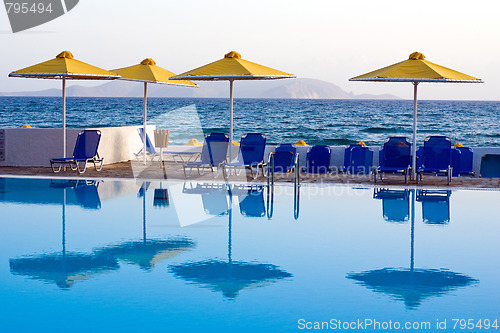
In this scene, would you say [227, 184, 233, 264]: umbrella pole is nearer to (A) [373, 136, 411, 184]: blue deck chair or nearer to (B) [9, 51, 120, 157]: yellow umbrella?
(A) [373, 136, 411, 184]: blue deck chair

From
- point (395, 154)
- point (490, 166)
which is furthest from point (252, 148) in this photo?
point (490, 166)

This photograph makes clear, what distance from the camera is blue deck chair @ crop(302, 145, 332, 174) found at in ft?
44.0

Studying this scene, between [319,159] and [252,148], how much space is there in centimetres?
167

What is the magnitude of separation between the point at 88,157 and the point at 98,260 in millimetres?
6673

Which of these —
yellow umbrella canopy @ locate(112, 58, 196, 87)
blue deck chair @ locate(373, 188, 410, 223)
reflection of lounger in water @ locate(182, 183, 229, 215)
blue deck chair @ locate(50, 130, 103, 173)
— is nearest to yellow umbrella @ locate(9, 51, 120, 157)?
blue deck chair @ locate(50, 130, 103, 173)

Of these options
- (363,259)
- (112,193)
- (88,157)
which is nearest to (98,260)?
(363,259)

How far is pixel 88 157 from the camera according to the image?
42.8 ft

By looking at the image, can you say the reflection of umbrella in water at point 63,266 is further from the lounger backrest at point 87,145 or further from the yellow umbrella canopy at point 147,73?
the yellow umbrella canopy at point 147,73

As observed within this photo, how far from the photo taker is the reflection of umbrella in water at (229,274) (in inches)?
228

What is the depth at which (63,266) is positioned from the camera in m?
6.40

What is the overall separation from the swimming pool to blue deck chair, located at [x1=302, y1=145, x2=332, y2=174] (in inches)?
87.6

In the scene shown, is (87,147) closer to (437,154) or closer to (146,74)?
(146,74)

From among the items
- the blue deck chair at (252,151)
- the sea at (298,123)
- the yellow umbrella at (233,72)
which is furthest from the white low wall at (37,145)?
the sea at (298,123)

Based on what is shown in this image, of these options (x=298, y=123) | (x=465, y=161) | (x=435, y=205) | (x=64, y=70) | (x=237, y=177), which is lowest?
(x=435, y=205)
